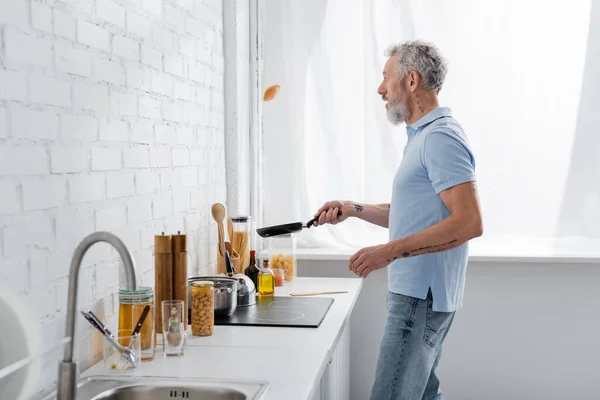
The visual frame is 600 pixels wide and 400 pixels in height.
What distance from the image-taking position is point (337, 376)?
3.08 m

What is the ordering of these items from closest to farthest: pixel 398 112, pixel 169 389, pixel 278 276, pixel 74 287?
1. pixel 74 287
2. pixel 169 389
3. pixel 398 112
4. pixel 278 276

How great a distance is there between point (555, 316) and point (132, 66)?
2.51m

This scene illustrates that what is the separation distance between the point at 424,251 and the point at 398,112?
1.90ft

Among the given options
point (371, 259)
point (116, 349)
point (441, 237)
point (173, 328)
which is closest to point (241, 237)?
Answer: point (371, 259)

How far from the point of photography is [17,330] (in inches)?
64.1

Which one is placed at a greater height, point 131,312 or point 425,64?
point 425,64

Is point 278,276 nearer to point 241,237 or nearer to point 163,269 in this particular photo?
point 241,237

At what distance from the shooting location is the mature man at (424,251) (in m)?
2.42

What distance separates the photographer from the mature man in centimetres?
242

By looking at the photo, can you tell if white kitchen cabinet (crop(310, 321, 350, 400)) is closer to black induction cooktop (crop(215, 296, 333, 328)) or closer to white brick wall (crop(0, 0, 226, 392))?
black induction cooktop (crop(215, 296, 333, 328))

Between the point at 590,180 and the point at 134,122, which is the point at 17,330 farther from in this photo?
the point at 590,180

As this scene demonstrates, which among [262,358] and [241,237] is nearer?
[262,358]

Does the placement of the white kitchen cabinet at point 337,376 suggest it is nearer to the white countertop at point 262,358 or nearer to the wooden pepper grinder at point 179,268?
the white countertop at point 262,358

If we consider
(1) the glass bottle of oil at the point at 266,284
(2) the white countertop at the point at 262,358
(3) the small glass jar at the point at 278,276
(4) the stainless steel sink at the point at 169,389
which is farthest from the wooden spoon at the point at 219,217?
(4) the stainless steel sink at the point at 169,389
